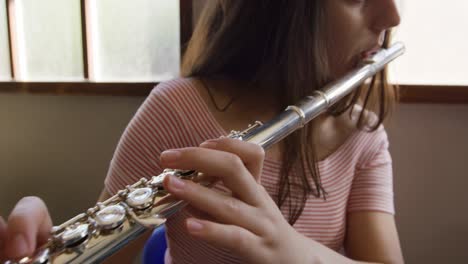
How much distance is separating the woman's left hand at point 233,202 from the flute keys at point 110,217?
49 millimetres

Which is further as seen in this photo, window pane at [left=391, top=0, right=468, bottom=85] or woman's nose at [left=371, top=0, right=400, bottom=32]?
window pane at [left=391, top=0, right=468, bottom=85]

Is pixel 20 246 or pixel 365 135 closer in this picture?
pixel 20 246

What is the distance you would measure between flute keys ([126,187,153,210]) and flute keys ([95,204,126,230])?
0.01 m

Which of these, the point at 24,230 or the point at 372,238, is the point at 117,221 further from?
the point at 372,238

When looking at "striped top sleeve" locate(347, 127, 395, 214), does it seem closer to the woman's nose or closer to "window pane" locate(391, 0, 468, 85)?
the woman's nose

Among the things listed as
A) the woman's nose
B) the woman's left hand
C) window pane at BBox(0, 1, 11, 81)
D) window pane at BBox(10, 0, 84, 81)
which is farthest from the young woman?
window pane at BBox(0, 1, 11, 81)

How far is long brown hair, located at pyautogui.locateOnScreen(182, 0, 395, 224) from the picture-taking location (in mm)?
632

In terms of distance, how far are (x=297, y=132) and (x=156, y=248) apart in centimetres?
41

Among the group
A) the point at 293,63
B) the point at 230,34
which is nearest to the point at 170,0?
the point at 230,34

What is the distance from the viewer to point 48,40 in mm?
1334

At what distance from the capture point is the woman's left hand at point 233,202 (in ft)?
1.19

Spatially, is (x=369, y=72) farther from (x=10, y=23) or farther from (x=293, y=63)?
(x=10, y=23)

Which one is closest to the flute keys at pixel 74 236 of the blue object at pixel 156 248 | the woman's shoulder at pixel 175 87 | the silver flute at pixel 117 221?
the silver flute at pixel 117 221

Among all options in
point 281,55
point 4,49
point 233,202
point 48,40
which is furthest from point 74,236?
point 4,49
